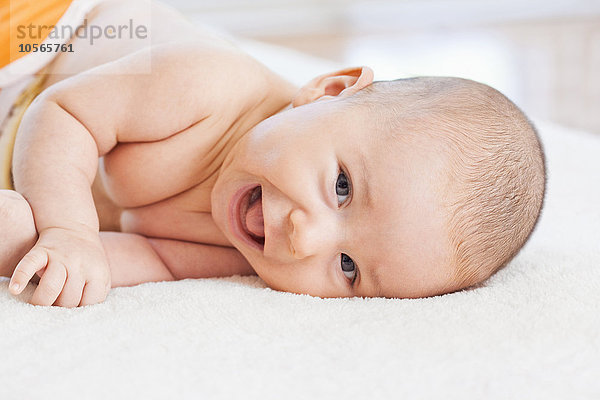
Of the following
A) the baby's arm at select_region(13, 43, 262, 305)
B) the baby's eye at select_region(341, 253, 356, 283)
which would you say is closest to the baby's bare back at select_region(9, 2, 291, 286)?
the baby's arm at select_region(13, 43, 262, 305)

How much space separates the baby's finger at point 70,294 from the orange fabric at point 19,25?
0.73 metres

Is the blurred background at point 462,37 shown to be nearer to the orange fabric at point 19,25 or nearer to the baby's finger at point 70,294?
the orange fabric at point 19,25

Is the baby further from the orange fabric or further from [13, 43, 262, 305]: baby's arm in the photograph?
the orange fabric

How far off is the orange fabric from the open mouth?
649mm

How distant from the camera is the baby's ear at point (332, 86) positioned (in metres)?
1.15

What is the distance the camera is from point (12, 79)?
55.3 inches

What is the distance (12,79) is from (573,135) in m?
1.38

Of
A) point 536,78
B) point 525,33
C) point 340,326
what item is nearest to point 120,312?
point 340,326

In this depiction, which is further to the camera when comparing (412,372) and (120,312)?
(120,312)

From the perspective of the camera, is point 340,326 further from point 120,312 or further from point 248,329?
point 120,312

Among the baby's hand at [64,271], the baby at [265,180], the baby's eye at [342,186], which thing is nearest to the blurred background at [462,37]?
the baby at [265,180]

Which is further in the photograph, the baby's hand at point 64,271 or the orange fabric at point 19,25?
the orange fabric at point 19,25

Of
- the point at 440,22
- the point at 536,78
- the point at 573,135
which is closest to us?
the point at 573,135

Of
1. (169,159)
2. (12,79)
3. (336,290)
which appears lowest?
(336,290)
